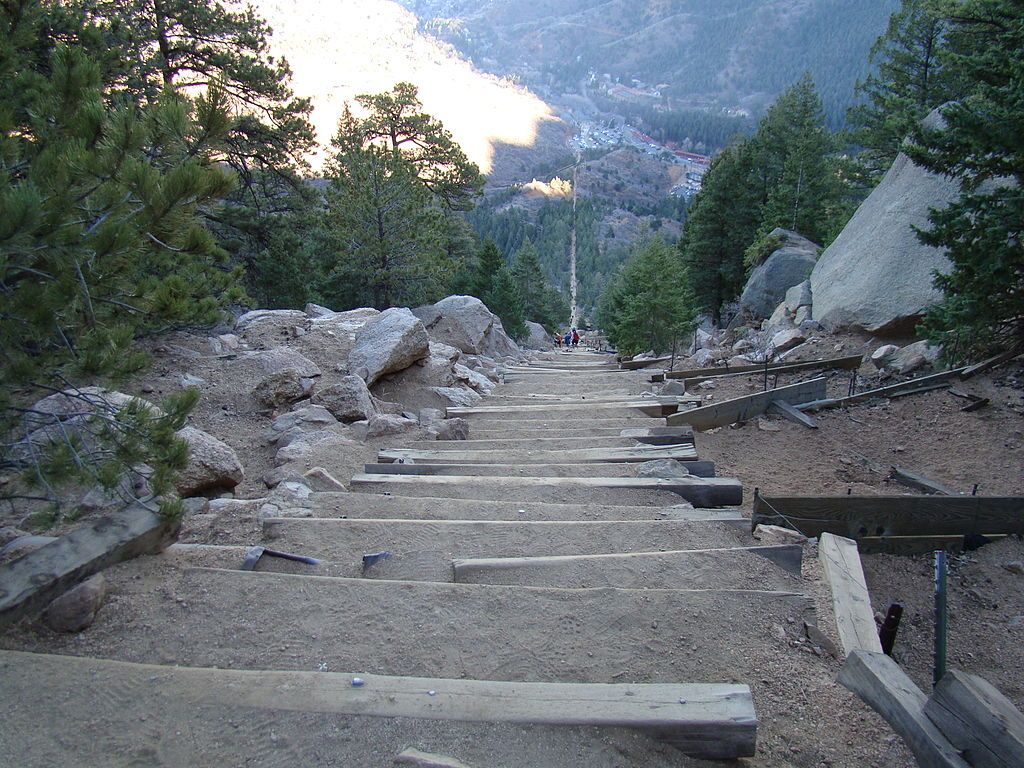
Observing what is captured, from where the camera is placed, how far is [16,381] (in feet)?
9.85

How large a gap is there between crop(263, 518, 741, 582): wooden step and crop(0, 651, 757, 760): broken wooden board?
126cm

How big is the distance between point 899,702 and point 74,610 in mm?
3425

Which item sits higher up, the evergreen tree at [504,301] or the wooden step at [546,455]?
the evergreen tree at [504,301]

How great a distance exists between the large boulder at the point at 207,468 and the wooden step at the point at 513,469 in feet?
3.74

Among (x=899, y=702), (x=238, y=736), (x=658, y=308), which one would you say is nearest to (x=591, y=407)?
(x=899, y=702)

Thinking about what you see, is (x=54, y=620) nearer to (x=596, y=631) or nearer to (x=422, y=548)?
(x=422, y=548)

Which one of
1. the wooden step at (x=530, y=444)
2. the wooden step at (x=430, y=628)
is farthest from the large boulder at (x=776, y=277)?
the wooden step at (x=430, y=628)

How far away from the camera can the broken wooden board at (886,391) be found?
7738mm

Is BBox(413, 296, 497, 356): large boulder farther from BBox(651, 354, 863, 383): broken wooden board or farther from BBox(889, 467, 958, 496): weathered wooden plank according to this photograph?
BBox(889, 467, 958, 496): weathered wooden plank

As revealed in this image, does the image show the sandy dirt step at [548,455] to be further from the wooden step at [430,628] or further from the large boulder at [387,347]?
the large boulder at [387,347]

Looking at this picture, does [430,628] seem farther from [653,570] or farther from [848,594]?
[848,594]

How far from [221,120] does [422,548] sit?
274 cm

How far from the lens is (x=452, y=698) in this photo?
2.24m

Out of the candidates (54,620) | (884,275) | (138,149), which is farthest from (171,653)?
(884,275)
